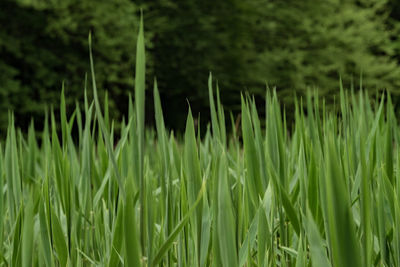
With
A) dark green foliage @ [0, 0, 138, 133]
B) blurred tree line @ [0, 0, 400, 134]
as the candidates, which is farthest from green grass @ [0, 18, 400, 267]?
blurred tree line @ [0, 0, 400, 134]

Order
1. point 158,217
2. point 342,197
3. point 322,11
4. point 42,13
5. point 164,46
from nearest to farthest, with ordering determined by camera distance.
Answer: point 342,197, point 158,217, point 42,13, point 164,46, point 322,11

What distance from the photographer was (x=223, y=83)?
1087 cm

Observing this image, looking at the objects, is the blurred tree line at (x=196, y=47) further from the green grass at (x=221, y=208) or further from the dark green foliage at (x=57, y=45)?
the green grass at (x=221, y=208)

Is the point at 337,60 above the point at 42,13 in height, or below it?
below

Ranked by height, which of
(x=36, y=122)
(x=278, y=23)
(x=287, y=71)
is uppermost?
(x=278, y=23)

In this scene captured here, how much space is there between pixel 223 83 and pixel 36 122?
12.3 feet

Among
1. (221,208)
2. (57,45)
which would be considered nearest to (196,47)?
(57,45)

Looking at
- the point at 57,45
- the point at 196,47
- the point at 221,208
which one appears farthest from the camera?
the point at 196,47

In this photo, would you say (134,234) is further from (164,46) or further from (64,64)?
(164,46)

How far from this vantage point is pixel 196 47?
35.4ft

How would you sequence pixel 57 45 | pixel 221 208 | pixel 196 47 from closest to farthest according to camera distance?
1. pixel 221 208
2. pixel 57 45
3. pixel 196 47

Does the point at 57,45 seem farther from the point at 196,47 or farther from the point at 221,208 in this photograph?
the point at 221,208

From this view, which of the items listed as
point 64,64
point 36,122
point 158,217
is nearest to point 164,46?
point 64,64

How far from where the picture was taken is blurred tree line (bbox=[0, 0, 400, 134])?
920cm
